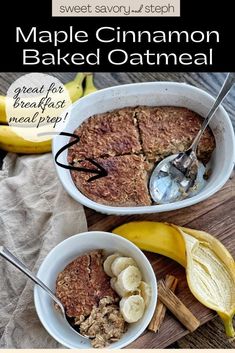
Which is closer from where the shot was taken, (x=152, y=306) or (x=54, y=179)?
(x=152, y=306)

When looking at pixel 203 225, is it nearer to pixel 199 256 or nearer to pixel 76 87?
pixel 199 256

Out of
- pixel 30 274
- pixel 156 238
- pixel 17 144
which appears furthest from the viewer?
pixel 17 144

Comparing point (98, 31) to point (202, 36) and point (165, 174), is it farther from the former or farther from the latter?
point (165, 174)

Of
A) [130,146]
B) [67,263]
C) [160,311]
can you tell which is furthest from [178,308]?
[130,146]

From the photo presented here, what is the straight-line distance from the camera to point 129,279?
1.29 meters

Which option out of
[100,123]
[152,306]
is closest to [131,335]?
[152,306]

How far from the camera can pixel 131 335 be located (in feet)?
4.11

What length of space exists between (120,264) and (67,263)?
0.45ft

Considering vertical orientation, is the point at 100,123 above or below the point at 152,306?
above

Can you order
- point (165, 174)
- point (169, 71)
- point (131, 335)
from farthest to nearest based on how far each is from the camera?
point (169, 71)
point (165, 174)
point (131, 335)

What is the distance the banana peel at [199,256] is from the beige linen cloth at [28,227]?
15cm

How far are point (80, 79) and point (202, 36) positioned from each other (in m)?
0.37

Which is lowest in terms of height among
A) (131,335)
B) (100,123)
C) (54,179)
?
(131,335)

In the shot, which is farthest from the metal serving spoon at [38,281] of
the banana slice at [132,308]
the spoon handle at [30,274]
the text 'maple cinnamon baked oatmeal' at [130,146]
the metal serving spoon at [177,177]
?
the metal serving spoon at [177,177]
